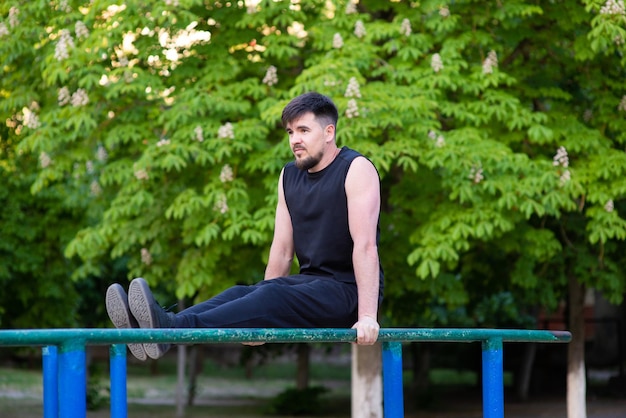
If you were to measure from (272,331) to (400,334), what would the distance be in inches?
27.1

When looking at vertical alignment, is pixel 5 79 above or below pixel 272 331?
above

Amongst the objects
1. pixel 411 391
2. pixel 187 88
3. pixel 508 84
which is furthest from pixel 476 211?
pixel 411 391

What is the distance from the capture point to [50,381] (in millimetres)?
3217

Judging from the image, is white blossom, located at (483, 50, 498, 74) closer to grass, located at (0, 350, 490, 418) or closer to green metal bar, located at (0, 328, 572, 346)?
green metal bar, located at (0, 328, 572, 346)

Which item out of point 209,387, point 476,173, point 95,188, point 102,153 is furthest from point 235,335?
point 209,387

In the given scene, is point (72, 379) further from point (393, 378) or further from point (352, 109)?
point (352, 109)

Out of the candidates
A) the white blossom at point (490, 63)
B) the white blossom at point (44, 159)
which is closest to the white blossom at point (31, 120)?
the white blossom at point (44, 159)

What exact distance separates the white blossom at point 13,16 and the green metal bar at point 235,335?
32.5ft

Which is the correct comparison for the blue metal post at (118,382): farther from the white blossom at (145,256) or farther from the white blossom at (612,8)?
the white blossom at (145,256)

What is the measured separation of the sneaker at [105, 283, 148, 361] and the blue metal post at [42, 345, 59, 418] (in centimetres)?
72

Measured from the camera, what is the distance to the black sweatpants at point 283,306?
4.20 m

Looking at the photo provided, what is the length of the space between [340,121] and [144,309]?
7461mm

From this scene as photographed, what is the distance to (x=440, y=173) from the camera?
12273 millimetres

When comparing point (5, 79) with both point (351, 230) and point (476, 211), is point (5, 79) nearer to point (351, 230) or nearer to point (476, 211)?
point (476, 211)
